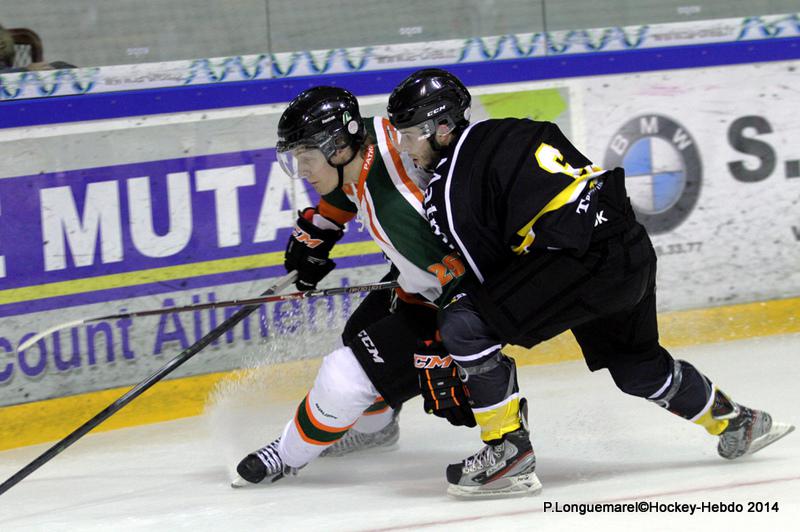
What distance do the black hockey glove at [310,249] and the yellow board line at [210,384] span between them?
2.43ft

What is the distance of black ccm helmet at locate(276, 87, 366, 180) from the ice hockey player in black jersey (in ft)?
0.47

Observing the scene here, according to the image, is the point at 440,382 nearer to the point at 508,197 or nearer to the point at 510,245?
the point at 510,245

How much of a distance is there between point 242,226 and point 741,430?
6.59 feet

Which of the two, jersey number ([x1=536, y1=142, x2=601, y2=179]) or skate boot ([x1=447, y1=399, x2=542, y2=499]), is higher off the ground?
jersey number ([x1=536, y1=142, x2=601, y2=179])

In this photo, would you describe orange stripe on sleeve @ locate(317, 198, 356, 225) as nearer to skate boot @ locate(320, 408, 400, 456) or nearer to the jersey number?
skate boot @ locate(320, 408, 400, 456)

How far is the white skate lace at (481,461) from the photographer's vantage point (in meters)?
2.75

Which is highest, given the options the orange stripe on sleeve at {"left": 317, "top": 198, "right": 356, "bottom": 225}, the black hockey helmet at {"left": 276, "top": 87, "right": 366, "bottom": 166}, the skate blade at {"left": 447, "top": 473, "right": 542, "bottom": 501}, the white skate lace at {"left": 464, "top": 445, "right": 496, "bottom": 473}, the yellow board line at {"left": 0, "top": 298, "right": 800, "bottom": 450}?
the black hockey helmet at {"left": 276, "top": 87, "right": 366, "bottom": 166}

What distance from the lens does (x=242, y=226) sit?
417cm

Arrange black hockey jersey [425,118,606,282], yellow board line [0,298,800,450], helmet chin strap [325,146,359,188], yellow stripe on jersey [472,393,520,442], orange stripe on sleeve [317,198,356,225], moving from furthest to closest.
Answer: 1. yellow board line [0,298,800,450]
2. orange stripe on sleeve [317,198,356,225]
3. helmet chin strap [325,146,359,188]
4. yellow stripe on jersey [472,393,520,442]
5. black hockey jersey [425,118,606,282]

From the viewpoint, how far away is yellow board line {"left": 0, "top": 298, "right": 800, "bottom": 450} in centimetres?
386

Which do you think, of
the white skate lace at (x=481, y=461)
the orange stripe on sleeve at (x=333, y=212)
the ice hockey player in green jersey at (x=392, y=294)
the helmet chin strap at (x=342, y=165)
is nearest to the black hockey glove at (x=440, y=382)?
the ice hockey player in green jersey at (x=392, y=294)

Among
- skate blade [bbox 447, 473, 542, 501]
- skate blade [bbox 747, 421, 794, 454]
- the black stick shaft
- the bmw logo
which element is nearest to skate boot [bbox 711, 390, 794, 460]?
skate blade [bbox 747, 421, 794, 454]

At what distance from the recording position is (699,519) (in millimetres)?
2467

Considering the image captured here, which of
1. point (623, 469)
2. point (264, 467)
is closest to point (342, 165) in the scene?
point (264, 467)
